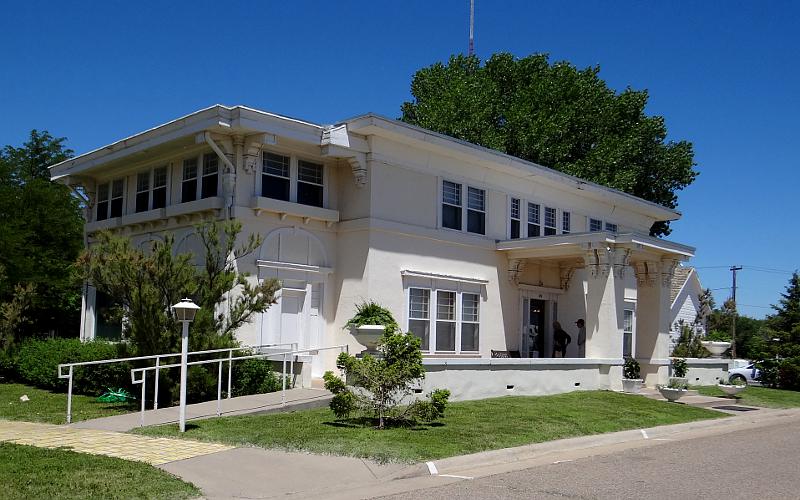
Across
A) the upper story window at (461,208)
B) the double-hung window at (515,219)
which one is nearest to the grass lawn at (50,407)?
the upper story window at (461,208)

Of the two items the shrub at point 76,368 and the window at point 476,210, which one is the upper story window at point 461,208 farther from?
the shrub at point 76,368

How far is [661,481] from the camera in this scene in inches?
409

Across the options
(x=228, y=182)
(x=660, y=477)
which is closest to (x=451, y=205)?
(x=228, y=182)

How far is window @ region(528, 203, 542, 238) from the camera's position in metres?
24.8

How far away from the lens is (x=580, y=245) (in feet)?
71.5

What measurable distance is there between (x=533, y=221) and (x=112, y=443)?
16017mm

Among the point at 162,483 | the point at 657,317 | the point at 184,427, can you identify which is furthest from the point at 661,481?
the point at 657,317

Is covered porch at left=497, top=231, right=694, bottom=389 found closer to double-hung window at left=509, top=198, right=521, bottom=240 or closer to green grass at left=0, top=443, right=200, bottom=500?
double-hung window at left=509, top=198, right=521, bottom=240

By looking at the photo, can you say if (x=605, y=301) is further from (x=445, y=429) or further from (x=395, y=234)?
(x=445, y=429)

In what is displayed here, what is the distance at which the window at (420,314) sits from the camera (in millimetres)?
21031

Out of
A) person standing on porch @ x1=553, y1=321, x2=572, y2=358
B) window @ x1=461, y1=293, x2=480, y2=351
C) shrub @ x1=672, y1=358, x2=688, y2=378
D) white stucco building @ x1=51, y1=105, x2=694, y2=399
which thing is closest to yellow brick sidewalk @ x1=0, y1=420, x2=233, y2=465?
white stucco building @ x1=51, y1=105, x2=694, y2=399

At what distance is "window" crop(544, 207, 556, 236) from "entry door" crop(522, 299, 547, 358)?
7.16 ft

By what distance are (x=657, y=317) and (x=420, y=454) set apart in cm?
1571

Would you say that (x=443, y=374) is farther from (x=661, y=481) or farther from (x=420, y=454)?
(x=661, y=481)
